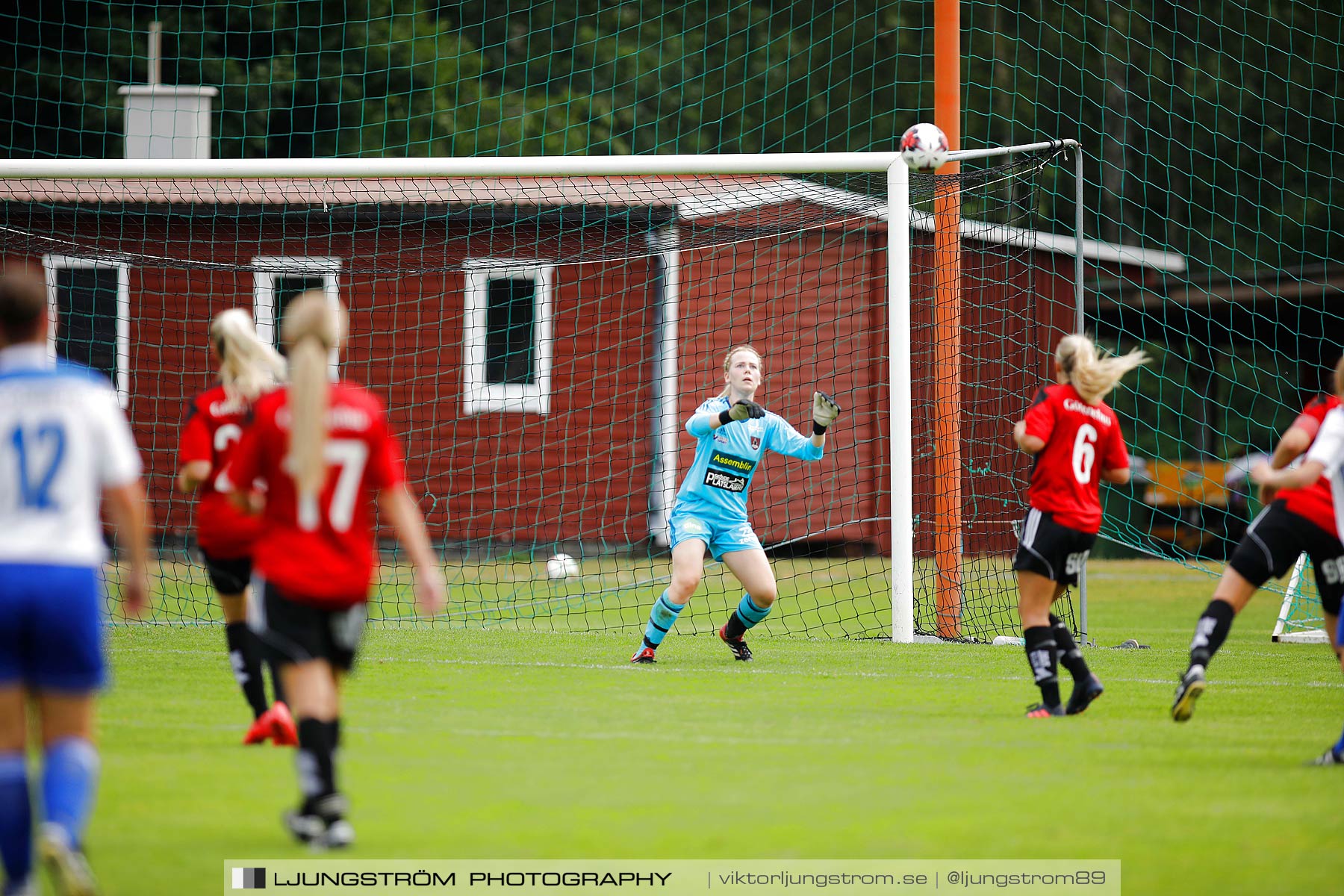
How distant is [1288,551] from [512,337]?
1342 centimetres

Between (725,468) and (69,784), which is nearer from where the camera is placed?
(69,784)

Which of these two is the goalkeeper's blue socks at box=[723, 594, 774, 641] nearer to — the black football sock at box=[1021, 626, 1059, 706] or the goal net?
the black football sock at box=[1021, 626, 1059, 706]

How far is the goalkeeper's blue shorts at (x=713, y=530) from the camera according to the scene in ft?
30.4

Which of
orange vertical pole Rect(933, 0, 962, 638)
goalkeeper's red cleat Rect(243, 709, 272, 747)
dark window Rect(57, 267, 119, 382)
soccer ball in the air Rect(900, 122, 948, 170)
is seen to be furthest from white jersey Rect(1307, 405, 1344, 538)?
dark window Rect(57, 267, 119, 382)

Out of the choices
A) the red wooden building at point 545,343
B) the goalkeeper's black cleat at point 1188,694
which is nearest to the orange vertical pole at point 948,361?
the goalkeeper's black cleat at point 1188,694

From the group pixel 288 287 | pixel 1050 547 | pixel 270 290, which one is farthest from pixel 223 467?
pixel 288 287

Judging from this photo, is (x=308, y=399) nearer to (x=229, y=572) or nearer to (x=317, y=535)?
(x=317, y=535)

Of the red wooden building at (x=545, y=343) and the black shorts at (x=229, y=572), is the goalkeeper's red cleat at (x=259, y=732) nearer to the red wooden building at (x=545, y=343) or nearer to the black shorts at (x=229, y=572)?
the black shorts at (x=229, y=572)

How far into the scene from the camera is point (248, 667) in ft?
21.0

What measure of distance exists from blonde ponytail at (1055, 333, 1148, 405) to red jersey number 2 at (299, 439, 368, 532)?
147 inches

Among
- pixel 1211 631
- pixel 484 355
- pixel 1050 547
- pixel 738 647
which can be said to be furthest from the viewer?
pixel 484 355

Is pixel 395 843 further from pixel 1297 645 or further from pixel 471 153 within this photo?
pixel 471 153

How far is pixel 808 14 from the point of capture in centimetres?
3181

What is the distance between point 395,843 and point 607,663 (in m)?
4.77
